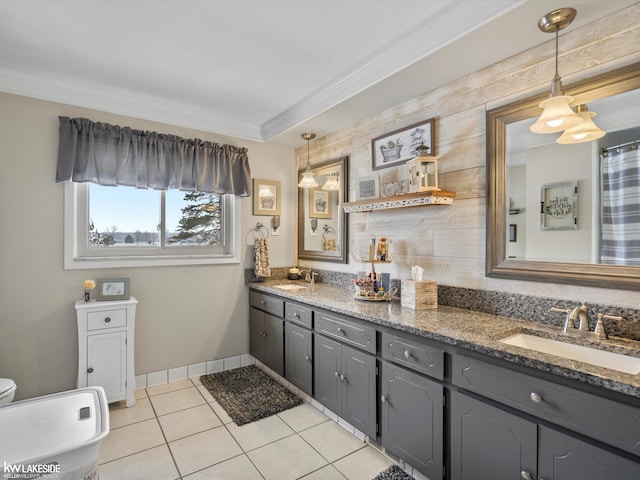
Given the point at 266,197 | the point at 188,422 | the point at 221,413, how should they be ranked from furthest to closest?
the point at 266,197, the point at 221,413, the point at 188,422

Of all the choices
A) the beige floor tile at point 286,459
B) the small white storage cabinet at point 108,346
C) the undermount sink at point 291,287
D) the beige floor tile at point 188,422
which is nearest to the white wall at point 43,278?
the small white storage cabinet at point 108,346

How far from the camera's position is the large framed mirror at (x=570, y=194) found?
154cm

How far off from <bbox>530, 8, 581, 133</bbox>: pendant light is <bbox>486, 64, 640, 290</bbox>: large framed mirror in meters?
0.25

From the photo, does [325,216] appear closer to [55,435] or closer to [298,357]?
[298,357]

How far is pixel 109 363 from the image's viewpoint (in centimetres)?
262

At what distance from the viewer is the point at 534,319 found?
1.85 m

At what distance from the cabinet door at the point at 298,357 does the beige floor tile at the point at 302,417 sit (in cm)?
13

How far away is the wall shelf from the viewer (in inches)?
86.0

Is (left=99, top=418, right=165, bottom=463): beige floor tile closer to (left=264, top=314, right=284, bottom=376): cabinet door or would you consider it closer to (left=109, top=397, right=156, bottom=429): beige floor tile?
(left=109, top=397, right=156, bottom=429): beige floor tile

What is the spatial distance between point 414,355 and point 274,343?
62.6 inches

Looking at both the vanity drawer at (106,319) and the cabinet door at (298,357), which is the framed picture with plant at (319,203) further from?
the vanity drawer at (106,319)

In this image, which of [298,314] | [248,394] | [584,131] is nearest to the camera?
[584,131]

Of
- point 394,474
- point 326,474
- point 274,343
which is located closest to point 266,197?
point 274,343

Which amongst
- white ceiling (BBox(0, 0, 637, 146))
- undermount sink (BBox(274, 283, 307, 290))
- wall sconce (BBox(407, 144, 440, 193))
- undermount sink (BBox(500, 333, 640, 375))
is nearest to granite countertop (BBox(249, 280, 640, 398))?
undermount sink (BBox(500, 333, 640, 375))
